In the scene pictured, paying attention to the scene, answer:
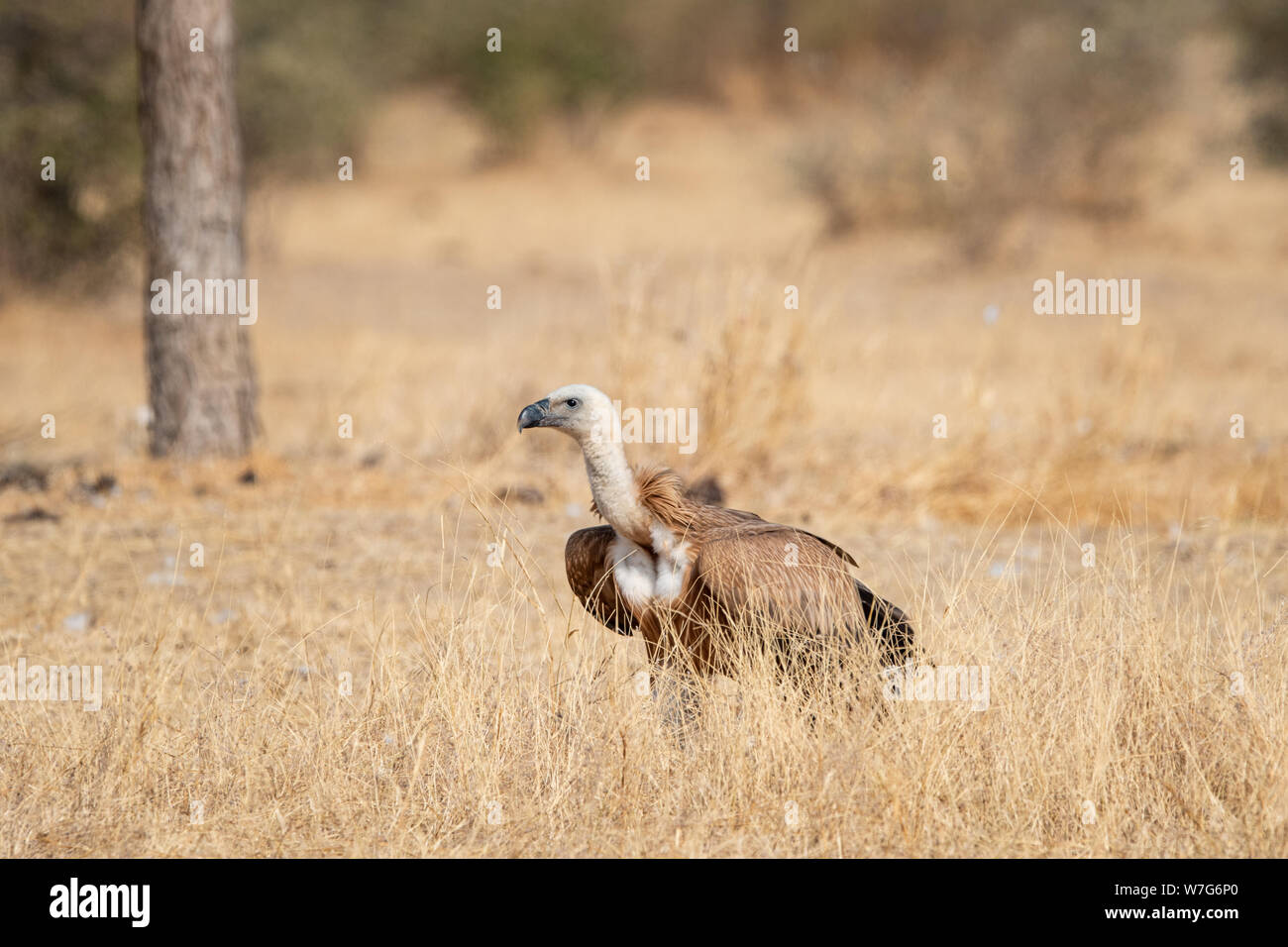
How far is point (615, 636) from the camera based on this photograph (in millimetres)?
4559

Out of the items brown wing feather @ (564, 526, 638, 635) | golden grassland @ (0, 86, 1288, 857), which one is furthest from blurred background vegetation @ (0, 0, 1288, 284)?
brown wing feather @ (564, 526, 638, 635)

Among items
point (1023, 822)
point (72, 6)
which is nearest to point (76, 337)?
point (72, 6)

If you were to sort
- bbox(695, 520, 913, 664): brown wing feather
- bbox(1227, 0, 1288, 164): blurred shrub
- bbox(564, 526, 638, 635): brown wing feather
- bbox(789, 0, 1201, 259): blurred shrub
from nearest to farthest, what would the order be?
bbox(695, 520, 913, 664): brown wing feather
bbox(564, 526, 638, 635): brown wing feather
bbox(1227, 0, 1288, 164): blurred shrub
bbox(789, 0, 1201, 259): blurred shrub

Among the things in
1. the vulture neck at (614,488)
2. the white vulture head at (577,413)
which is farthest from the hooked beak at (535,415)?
the vulture neck at (614,488)

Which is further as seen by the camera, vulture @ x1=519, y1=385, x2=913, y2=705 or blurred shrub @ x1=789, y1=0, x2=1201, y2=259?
blurred shrub @ x1=789, y1=0, x2=1201, y2=259

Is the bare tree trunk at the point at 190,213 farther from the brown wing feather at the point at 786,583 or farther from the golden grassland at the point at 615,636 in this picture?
the brown wing feather at the point at 786,583

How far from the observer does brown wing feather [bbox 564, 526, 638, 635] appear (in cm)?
405
